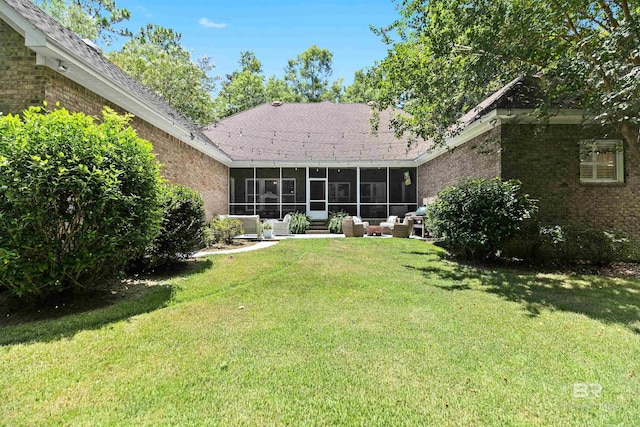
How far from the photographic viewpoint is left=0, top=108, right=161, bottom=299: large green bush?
3873 millimetres

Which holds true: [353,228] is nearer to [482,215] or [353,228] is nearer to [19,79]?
[482,215]

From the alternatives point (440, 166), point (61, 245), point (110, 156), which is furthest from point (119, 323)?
point (440, 166)

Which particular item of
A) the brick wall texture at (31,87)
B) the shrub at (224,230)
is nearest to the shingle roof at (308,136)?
the shrub at (224,230)

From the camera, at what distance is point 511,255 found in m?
8.29

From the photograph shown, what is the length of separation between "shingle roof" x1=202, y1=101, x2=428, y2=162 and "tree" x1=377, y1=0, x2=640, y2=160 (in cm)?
674

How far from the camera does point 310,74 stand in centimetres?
3834

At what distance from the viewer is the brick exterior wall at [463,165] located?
30.1 ft

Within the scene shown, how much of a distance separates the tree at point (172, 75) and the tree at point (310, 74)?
1416cm

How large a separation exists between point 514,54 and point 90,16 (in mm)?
28224

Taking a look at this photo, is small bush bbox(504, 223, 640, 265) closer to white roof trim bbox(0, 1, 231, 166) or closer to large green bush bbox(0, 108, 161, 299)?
large green bush bbox(0, 108, 161, 299)

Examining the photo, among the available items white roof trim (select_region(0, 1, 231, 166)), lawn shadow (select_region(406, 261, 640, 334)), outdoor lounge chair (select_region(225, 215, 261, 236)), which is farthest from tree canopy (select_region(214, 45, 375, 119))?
lawn shadow (select_region(406, 261, 640, 334))

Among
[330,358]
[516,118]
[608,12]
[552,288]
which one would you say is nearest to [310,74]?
[516,118]

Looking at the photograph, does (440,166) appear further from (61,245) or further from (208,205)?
(61,245)

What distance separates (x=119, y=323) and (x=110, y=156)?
88.0 inches
